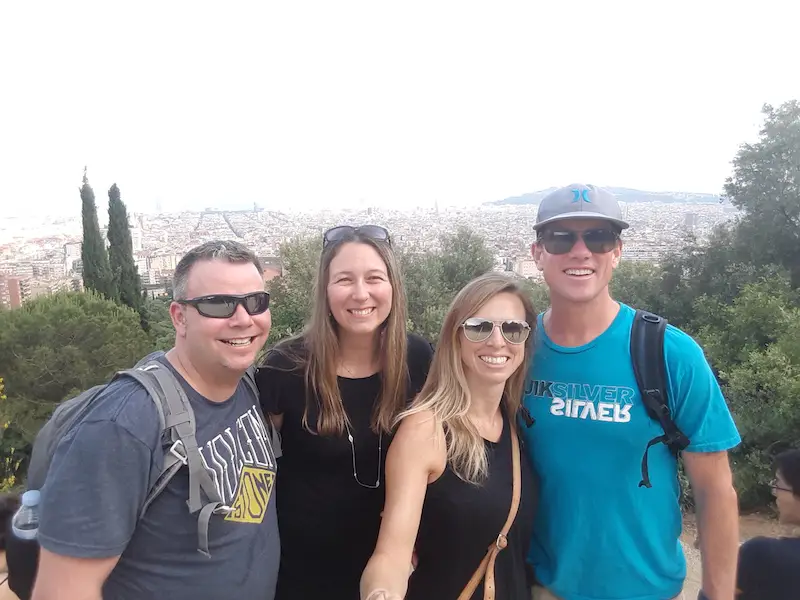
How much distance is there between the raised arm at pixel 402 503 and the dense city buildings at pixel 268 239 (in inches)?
749

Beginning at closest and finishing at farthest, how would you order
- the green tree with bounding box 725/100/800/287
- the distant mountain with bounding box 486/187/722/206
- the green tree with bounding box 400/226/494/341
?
the green tree with bounding box 400/226/494/341
the green tree with bounding box 725/100/800/287
the distant mountain with bounding box 486/187/722/206

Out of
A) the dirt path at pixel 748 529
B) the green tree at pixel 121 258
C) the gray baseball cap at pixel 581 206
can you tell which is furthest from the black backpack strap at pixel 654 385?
the green tree at pixel 121 258

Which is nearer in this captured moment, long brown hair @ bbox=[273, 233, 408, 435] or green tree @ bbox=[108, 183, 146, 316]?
long brown hair @ bbox=[273, 233, 408, 435]

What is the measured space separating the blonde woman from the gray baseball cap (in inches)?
12.7

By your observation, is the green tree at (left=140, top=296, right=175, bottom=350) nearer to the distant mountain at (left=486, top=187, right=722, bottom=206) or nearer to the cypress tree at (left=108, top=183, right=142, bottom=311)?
the cypress tree at (left=108, top=183, right=142, bottom=311)

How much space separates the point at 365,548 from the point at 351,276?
1086 millimetres

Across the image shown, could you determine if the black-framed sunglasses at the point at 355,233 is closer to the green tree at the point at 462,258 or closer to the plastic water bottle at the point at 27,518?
the plastic water bottle at the point at 27,518

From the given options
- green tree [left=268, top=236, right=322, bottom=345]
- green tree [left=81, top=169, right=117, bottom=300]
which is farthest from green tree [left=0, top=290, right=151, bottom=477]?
green tree [left=81, top=169, right=117, bottom=300]

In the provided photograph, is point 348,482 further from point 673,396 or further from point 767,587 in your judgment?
point 767,587

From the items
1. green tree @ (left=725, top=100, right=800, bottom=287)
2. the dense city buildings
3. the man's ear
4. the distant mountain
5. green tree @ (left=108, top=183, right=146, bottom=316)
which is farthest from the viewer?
the distant mountain

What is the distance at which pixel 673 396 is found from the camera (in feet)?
6.37

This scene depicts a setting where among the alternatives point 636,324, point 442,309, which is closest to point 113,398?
point 636,324

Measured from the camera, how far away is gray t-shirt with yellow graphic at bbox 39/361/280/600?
4.77 feet

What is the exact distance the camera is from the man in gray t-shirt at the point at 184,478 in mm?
1461
